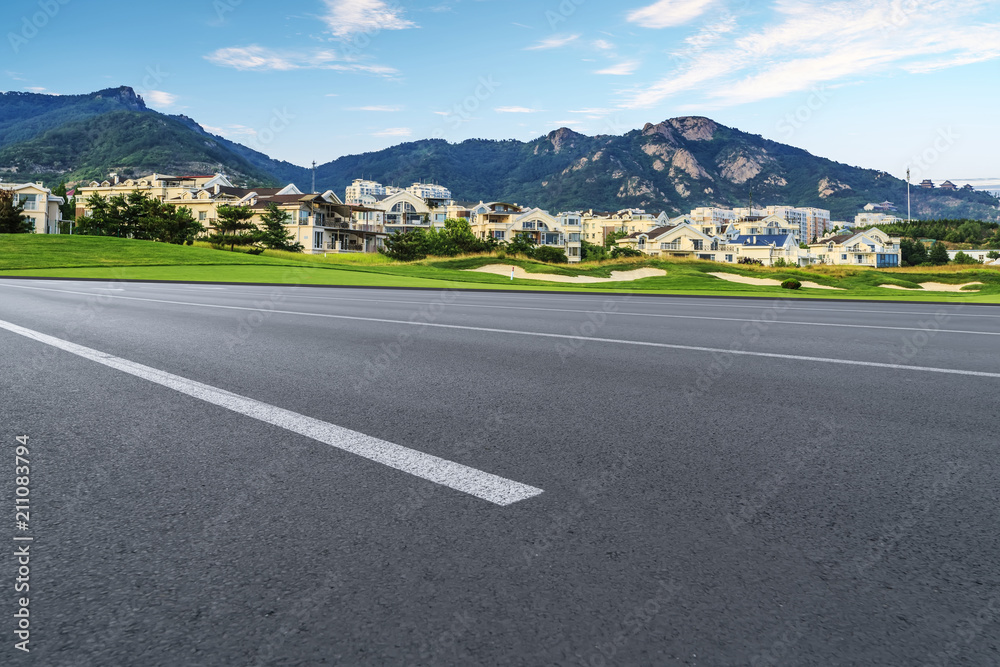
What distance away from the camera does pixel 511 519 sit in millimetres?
2639

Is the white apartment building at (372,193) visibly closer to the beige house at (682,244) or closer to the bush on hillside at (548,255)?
the beige house at (682,244)

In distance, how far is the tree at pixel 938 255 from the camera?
3128 inches

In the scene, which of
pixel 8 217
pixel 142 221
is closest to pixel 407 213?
pixel 142 221

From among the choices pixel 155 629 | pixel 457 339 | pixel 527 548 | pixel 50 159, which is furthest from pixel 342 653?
pixel 50 159

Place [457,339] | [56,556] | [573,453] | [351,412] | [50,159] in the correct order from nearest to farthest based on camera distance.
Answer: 1. [56,556]
2. [573,453]
3. [351,412]
4. [457,339]
5. [50,159]

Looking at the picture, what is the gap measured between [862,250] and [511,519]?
115311 millimetres

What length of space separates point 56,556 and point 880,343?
904cm

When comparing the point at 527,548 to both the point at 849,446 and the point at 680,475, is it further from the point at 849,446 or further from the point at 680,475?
the point at 849,446

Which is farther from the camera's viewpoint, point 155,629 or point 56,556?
point 56,556

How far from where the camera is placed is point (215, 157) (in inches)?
7111

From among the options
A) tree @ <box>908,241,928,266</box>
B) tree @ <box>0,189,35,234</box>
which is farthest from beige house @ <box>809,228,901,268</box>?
tree @ <box>0,189,35,234</box>

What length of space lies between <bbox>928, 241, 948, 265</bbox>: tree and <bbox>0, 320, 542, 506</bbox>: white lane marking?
295 ft

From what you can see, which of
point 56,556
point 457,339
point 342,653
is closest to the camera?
point 342,653

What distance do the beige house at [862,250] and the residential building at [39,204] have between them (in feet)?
348
